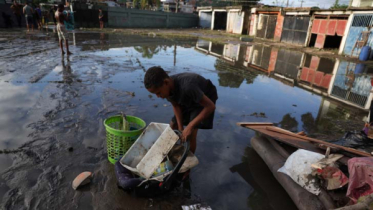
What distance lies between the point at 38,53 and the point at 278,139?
10.6 meters

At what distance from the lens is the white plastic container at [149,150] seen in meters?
2.42

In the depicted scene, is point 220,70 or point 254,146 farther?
point 220,70

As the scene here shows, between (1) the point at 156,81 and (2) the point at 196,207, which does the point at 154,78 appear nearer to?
(1) the point at 156,81

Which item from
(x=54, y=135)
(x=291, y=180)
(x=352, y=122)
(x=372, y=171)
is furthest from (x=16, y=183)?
(x=352, y=122)

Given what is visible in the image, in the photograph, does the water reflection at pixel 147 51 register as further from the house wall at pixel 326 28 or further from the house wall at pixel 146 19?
the house wall at pixel 146 19

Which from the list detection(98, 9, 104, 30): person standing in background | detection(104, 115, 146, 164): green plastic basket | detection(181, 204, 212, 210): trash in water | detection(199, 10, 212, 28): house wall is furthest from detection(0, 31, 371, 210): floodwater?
detection(199, 10, 212, 28): house wall

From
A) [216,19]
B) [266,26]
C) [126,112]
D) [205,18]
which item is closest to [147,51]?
[126,112]

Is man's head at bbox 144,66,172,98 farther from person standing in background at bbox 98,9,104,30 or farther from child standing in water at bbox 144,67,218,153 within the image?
person standing in background at bbox 98,9,104,30

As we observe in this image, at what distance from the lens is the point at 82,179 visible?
8.70ft

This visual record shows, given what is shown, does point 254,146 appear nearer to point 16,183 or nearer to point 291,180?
point 291,180

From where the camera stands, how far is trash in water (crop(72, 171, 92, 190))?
8.60ft

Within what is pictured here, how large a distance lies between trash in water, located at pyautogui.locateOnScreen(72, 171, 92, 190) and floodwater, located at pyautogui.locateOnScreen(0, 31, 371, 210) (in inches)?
2.8

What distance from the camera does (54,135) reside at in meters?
3.66

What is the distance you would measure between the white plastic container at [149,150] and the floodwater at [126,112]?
1.28ft
